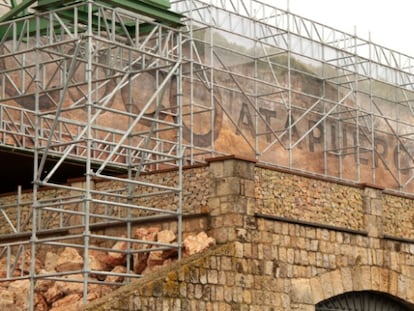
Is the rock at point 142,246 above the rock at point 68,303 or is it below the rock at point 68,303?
above

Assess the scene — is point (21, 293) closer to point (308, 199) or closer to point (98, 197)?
point (98, 197)

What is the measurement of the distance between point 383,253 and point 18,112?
31.2 feet

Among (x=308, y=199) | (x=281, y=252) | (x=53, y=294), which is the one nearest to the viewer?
(x=53, y=294)

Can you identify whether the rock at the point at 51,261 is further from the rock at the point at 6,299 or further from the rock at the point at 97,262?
the rock at the point at 6,299

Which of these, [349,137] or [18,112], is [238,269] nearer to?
[18,112]

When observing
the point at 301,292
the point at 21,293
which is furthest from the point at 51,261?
the point at 301,292

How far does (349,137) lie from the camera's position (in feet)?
127

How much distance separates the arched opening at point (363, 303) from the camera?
25.0 m

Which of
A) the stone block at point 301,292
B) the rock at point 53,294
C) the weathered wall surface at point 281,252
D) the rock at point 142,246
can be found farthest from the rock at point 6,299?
the stone block at point 301,292

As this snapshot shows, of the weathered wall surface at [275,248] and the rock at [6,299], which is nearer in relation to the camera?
the weathered wall surface at [275,248]

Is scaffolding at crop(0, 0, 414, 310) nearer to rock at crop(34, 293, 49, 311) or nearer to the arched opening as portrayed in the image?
rock at crop(34, 293, 49, 311)

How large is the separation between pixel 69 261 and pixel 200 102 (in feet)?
37.9

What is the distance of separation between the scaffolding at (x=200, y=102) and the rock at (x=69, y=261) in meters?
0.41

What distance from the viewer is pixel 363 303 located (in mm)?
25828
